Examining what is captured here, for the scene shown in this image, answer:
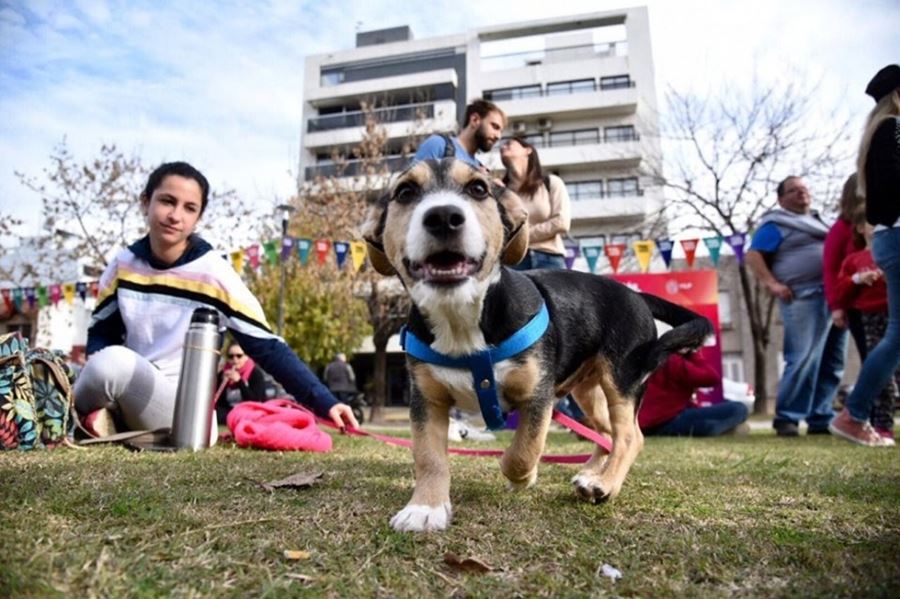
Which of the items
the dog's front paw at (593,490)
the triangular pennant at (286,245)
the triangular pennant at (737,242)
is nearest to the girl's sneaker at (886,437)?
the dog's front paw at (593,490)

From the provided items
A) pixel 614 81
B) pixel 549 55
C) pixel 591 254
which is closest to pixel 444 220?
pixel 591 254

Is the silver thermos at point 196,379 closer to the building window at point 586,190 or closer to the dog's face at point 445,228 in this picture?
the dog's face at point 445,228

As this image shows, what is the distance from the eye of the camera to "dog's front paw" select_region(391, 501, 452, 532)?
185 centimetres

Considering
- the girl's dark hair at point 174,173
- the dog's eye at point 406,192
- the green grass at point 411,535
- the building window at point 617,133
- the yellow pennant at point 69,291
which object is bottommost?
the green grass at point 411,535

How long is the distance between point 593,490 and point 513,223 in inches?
47.0

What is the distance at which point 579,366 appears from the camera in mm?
2875

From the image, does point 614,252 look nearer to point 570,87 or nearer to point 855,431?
point 855,431

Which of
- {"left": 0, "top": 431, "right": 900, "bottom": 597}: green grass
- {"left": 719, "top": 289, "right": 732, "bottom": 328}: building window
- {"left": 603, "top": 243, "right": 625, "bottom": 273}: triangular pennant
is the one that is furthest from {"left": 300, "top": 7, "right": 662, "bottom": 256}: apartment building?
{"left": 0, "top": 431, "right": 900, "bottom": 597}: green grass

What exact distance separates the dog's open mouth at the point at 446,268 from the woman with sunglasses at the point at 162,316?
177cm

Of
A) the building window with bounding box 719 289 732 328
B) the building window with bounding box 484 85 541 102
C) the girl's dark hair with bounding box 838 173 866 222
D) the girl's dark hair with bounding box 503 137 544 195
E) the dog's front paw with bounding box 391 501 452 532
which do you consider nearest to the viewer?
the dog's front paw with bounding box 391 501 452 532

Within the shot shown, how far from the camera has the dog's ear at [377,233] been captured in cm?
262

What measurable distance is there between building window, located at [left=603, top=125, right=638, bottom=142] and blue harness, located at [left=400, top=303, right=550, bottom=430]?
1493 inches

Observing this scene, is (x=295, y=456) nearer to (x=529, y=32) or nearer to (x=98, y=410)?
(x=98, y=410)

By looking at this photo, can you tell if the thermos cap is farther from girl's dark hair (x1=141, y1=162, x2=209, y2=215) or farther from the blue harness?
the blue harness
